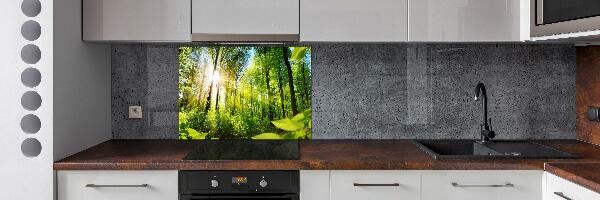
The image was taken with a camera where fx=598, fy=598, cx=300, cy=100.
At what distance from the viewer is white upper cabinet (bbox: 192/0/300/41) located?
2736mm

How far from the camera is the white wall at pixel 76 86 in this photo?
249 centimetres

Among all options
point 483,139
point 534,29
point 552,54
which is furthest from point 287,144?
point 552,54

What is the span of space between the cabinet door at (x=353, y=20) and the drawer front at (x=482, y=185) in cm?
70

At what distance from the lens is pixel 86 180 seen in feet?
8.04

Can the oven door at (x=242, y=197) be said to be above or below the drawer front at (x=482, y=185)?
below

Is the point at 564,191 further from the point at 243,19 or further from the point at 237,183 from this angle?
the point at 243,19

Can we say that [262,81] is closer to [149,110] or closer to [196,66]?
[196,66]

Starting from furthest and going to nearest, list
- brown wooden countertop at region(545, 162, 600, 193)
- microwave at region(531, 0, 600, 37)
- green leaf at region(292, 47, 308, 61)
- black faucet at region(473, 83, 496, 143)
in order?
1. green leaf at region(292, 47, 308, 61)
2. black faucet at region(473, 83, 496, 143)
3. microwave at region(531, 0, 600, 37)
4. brown wooden countertop at region(545, 162, 600, 193)
